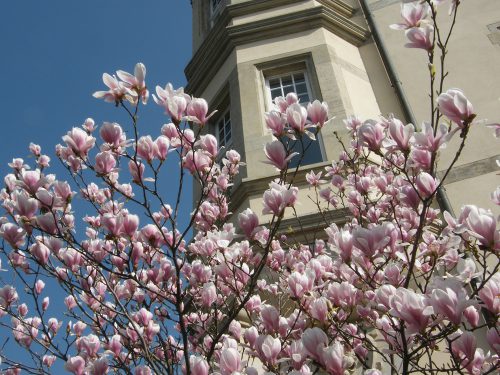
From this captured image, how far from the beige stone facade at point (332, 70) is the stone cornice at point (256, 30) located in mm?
17

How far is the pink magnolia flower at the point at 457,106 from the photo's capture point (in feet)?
5.54

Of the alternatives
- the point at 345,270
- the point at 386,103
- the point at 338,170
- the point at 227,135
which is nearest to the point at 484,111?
the point at 386,103

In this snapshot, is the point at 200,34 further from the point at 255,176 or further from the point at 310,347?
the point at 310,347

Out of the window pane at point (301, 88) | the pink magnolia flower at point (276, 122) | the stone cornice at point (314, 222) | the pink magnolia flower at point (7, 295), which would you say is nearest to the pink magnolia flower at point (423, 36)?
the pink magnolia flower at point (276, 122)

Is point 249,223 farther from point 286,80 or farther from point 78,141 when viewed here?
point 286,80

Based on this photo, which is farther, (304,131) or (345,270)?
(345,270)

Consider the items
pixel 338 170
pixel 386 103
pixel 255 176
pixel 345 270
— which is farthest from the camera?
pixel 386 103

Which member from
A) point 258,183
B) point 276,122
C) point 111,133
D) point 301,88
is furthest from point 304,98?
point 111,133

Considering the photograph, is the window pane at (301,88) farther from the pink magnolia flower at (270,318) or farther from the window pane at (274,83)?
the pink magnolia flower at (270,318)

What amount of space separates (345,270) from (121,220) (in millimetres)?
1387

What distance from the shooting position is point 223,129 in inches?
285

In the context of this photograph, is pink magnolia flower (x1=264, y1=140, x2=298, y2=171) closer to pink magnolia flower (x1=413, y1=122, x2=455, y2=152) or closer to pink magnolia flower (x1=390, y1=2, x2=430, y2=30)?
pink magnolia flower (x1=413, y1=122, x2=455, y2=152)

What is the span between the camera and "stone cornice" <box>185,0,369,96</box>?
7336 mm

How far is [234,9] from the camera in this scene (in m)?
8.02
